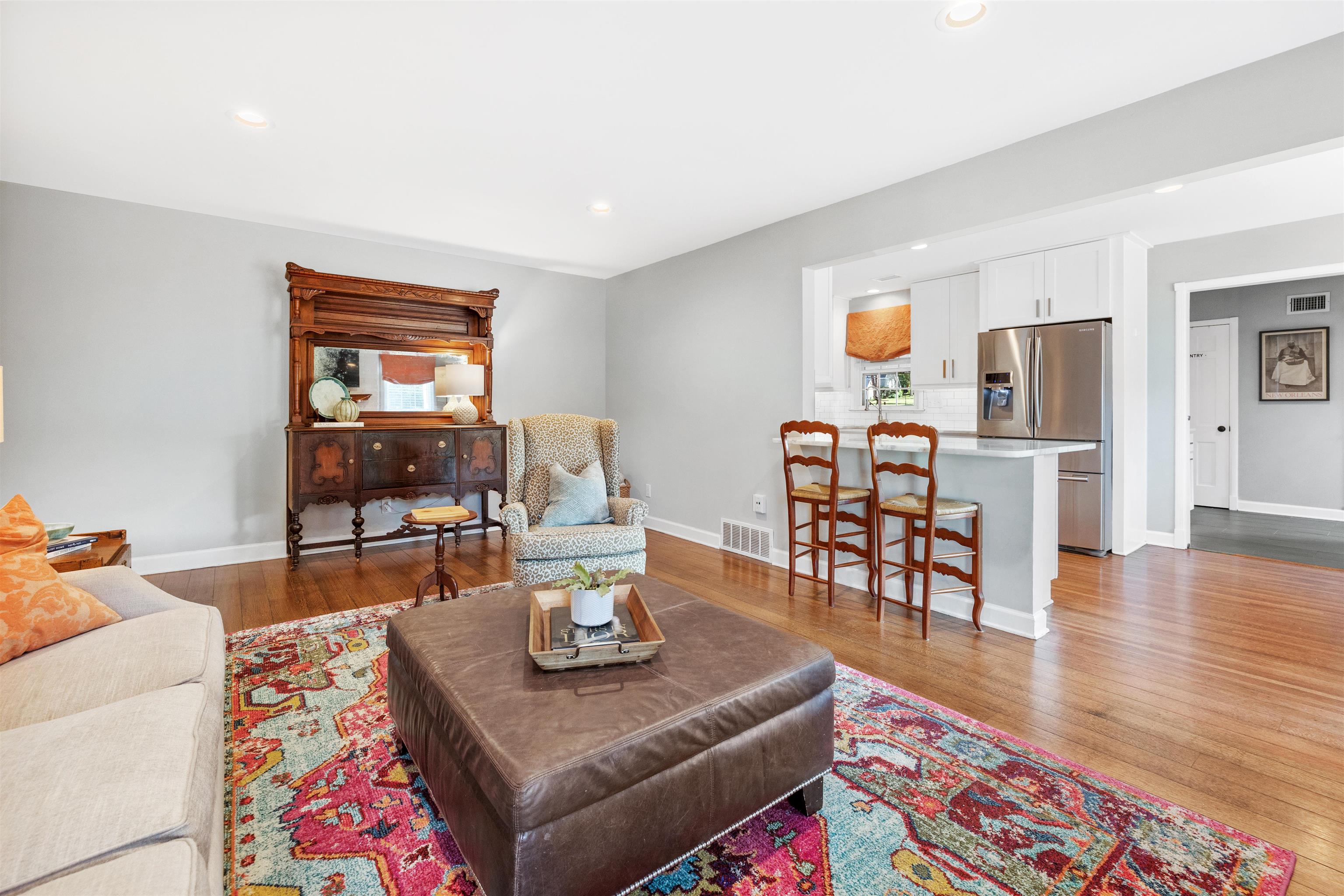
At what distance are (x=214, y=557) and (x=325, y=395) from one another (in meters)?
1.34

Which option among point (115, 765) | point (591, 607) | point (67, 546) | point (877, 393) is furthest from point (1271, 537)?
point (67, 546)

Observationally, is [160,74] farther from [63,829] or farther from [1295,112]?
[1295,112]

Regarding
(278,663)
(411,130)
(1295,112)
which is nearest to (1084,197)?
(1295,112)

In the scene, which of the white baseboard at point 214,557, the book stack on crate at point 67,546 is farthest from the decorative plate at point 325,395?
the book stack on crate at point 67,546

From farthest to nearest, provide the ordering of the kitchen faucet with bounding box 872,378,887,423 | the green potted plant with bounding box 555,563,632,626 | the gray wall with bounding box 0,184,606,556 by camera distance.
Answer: the kitchen faucet with bounding box 872,378,887,423 < the gray wall with bounding box 0,184,606,556 < the green potted plant with bounding box 555,563,632,626

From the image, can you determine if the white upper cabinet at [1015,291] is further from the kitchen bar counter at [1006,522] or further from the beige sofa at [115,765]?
the beige sofa at [115,765]

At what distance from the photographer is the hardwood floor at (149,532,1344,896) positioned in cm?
180

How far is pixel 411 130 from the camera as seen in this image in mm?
2869

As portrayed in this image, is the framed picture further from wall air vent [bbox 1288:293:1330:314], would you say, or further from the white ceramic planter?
the white ceramic planter

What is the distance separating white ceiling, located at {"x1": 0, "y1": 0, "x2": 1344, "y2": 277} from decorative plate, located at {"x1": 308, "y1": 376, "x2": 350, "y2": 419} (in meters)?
1.30

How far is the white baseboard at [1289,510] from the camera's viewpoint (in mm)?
5598

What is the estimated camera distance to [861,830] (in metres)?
1.58

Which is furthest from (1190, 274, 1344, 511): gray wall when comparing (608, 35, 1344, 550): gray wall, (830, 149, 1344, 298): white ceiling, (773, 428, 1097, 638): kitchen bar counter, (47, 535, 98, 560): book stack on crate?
(47, 535, 98, 560): book stack on crate

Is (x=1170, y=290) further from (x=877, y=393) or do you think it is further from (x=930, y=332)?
(x=877, y=393)
